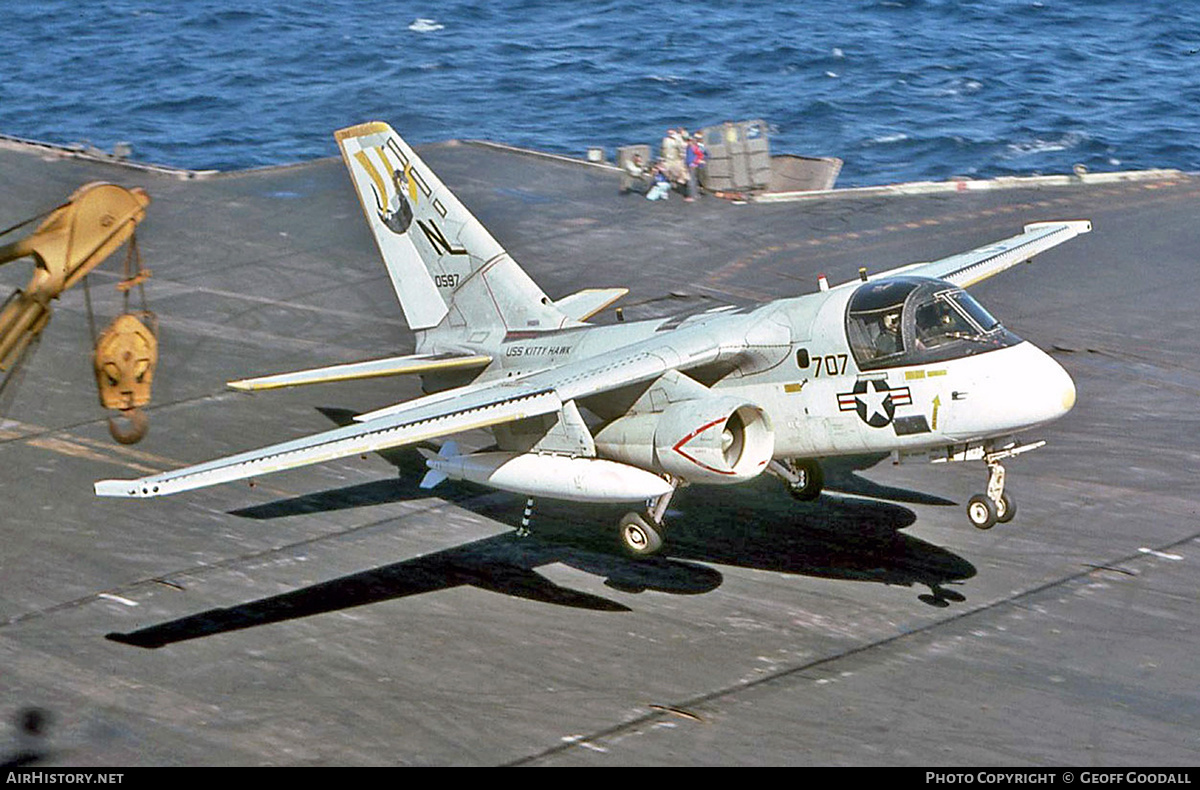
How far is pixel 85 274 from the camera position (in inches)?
696

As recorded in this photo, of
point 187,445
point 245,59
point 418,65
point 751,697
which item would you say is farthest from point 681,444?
point 245,59

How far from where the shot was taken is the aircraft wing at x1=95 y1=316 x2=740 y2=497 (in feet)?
73.2

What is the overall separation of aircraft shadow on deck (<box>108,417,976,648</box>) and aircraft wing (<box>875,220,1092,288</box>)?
3.91 metres

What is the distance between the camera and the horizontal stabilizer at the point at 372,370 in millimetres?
27109

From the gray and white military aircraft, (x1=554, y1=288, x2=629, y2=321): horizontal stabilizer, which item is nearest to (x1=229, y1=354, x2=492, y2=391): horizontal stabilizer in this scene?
the gray and white military aircraft

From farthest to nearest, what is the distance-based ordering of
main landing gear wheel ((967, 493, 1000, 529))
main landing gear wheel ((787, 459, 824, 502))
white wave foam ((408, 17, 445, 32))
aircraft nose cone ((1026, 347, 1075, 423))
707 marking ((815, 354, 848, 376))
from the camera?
white wave foam ((408, 17, 445, 32))
main landing gear wheel ((787, 459, 824, 502))
707 marking ((815, 354, 848, 376))
main landing gear wheel ((967, 493, 1000, 529))
aircraft nose cone ((1026, 347, 1075, 423))

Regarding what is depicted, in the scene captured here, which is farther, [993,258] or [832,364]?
[993,258]

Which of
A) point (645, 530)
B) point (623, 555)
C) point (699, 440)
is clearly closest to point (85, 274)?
Answer: point (699, 440)

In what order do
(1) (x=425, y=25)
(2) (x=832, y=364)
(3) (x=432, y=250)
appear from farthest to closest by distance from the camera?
(1) (x=425, y=25) → (3) (x=432, y=250) → (2) (x=832, y=364)

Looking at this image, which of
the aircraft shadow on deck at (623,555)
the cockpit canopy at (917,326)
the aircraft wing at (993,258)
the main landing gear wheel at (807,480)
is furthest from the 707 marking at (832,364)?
the aircraft wing at (993,258)

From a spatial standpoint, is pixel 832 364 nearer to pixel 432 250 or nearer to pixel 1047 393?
pixel 1047 393

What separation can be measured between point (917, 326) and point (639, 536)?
5.39 meters

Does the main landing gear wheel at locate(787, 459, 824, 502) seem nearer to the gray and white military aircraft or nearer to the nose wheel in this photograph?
the gray and white military aircraft

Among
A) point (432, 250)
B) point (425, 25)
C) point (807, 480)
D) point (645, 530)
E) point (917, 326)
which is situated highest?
point (425, 25)
